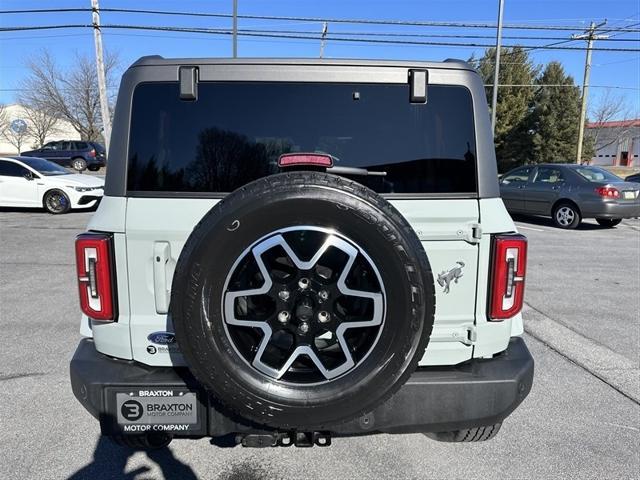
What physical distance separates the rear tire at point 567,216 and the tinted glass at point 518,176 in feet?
4.09

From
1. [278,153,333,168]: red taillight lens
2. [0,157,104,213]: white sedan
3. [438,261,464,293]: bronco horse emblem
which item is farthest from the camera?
[0,157,104,213]: white sedan

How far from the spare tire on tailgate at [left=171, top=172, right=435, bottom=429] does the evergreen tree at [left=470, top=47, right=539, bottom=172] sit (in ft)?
134

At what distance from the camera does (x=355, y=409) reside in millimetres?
1915

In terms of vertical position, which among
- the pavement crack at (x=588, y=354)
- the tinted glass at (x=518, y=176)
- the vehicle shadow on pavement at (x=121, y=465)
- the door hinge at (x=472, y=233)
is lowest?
the vehicle shadow on pavement at (x=121, y=465)

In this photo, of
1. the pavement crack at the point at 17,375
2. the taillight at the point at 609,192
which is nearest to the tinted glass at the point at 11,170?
the pavement crack at the point at 17,375

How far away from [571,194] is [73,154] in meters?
26.0

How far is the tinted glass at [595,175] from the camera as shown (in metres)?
11.4

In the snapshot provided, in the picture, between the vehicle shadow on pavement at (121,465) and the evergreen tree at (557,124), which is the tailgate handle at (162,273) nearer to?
the vehicle shadow on pavement at (121,465)

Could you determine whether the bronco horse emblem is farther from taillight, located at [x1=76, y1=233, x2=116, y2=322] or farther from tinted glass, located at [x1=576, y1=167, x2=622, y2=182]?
tinted glass, located at [x1=576, y1=167, x2=622, y2=182]

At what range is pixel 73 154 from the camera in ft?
90.4

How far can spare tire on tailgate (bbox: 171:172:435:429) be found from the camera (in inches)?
72.8

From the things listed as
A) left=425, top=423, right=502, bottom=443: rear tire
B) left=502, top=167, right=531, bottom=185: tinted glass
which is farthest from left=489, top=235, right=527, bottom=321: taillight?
left=502, top=167, right=531, bottom=185: tinted glass

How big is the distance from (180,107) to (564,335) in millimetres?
4235

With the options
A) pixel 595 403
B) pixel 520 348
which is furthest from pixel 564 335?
pixel 520 348
